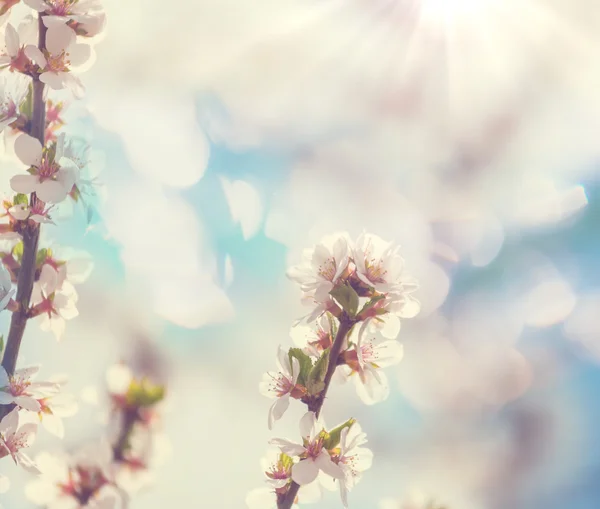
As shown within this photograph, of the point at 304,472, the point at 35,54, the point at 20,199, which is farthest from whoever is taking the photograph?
the point at 20,199

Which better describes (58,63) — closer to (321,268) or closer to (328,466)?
(321,268)

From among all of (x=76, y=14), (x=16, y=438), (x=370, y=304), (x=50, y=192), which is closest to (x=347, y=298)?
(x=370, y=304)

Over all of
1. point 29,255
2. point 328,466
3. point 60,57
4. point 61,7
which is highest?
point 61,7

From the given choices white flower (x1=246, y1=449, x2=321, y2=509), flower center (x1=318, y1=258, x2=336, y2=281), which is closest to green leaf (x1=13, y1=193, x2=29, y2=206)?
flower center (x1=318, y1=258, x2=336, y2=281)

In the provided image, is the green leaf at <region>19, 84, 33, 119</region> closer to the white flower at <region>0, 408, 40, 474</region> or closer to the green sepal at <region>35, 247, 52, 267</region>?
the green sepal at <region>35, 247, 52, 267</region>

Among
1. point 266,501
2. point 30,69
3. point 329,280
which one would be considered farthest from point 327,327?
point 30,69

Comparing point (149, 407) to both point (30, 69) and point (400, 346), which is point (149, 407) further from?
point (30, 69)

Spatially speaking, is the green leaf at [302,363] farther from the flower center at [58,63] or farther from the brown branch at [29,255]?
the flower center at [58,63]
